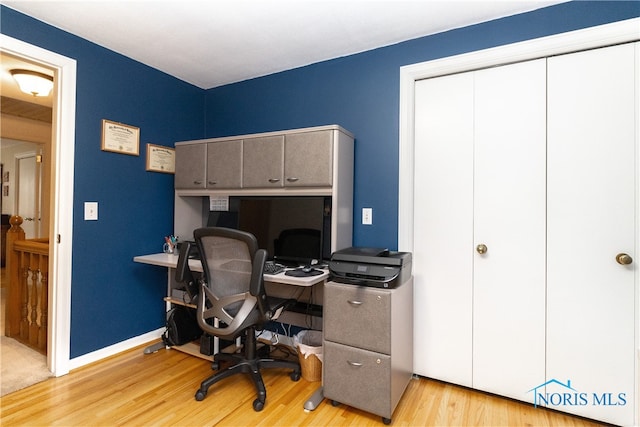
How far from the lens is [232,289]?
6.40 feet

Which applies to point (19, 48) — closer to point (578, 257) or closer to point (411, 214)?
point (411, 214)

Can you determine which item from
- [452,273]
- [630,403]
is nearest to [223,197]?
[452,273]

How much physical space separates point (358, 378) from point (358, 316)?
1.15ft

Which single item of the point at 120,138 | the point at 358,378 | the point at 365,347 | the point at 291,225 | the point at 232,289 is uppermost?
the point at 120,138

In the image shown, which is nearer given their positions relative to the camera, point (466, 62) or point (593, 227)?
point (593, 227)

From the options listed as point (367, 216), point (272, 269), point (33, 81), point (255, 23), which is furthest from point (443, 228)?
point (33, 81)

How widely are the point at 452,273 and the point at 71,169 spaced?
2.71m

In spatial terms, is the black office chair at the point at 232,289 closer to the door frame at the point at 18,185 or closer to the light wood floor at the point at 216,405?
the light wood floor at the point at 216,405

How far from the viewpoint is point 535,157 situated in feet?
6.35

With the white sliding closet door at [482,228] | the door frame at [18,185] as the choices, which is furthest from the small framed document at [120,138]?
the door frame at [18,185]

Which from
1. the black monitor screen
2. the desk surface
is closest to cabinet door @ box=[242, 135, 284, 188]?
the black monitor screen

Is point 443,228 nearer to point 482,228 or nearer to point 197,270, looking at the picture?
point 482,228

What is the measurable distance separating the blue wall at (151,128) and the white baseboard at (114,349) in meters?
0.04

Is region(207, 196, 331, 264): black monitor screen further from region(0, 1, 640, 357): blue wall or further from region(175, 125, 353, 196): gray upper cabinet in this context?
region(0, 1, 640, 357): blue wall
